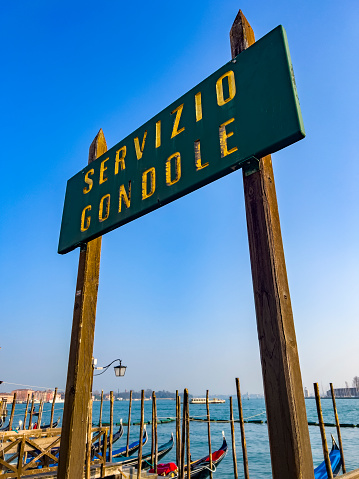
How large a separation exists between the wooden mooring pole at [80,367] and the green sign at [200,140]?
0.28 m

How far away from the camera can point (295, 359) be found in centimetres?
178

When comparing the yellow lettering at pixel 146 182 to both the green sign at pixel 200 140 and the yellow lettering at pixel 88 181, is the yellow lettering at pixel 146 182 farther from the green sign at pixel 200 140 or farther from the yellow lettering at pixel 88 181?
the yellow lettering at pixel 88 181

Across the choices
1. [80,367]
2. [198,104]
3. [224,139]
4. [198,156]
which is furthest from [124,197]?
[80,367]

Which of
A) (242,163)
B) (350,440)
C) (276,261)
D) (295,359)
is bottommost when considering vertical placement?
(350,440)

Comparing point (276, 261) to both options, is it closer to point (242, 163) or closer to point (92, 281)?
point (242, 163)

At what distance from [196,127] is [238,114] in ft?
1.29

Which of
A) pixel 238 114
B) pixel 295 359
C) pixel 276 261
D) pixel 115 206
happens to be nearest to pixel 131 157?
pixel 115 206

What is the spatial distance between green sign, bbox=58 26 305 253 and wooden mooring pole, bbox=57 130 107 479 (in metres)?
0.28

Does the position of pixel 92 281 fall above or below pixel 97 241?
below

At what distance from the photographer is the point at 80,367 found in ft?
9.86

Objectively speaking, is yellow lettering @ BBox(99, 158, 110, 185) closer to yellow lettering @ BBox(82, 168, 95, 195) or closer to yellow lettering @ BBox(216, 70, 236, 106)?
yellow lettering @ BBox(82, 168, 95, 195)

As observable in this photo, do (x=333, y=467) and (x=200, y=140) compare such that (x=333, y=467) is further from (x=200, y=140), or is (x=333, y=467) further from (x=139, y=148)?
(x=200, y=140)

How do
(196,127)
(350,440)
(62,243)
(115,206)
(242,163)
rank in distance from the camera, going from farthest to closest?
(350,440) < (62,243) < (115,206) < (196,127) < (242,163)

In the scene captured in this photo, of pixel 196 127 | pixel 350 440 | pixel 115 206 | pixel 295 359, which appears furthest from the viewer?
pixel 350 440
